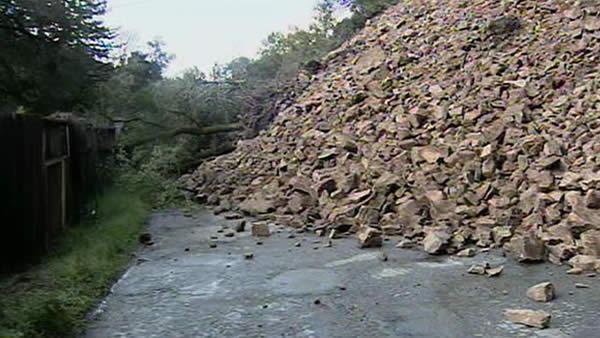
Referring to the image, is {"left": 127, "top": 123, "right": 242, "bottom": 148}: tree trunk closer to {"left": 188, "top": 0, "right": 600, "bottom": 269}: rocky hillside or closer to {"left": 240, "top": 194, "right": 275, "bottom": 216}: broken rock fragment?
{"left": 188, "top": 0, "right": 600, "bottom": 269}: rocky hillside

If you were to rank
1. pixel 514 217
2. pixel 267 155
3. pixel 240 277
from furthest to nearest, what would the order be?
1. pixel 267 155
2. pixel 514 217
3. pixel 240 277

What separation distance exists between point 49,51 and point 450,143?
6709 millimetres

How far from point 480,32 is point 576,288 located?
19.2ft

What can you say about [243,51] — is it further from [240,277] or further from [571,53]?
[240,277]

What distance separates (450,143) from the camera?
775cm

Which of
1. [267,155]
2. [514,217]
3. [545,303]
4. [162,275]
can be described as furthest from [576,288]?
[267,155]

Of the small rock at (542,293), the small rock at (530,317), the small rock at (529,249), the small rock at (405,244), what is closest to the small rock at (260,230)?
the small rock at (405,244)

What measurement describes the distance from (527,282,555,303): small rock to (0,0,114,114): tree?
8.47 metres

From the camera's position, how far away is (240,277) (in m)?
5.31

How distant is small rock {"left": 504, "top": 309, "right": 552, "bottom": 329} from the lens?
3.71 metres

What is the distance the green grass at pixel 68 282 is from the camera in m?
3.60

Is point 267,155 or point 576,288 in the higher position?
point 267,155

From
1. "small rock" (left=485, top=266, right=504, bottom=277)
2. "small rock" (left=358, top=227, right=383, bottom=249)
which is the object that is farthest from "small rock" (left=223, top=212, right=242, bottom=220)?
"small rock" (left=485, top=266, right=504, bottom=277)

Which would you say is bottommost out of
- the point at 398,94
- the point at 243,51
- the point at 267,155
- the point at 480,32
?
the point at 267,155
